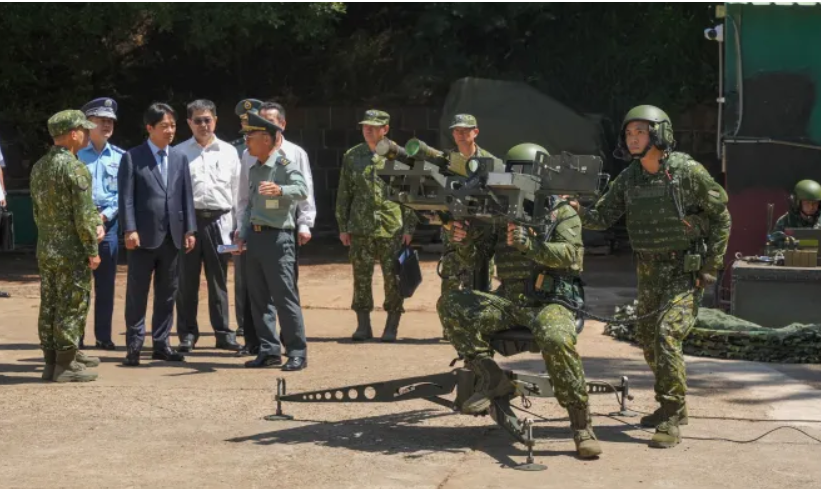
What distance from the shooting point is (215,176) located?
35.0 feet

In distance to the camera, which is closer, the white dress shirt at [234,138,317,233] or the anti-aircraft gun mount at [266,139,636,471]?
the anti-aircraft gun mount at [266,139,636,471]

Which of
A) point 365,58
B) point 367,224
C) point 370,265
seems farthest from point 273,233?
point 365,58

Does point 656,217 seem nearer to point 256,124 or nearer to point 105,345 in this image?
point 256,124

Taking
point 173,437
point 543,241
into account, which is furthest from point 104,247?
point 543,241

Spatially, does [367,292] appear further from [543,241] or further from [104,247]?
[543,241]

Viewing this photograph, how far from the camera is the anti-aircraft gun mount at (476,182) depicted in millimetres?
7329

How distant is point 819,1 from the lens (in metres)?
12.7

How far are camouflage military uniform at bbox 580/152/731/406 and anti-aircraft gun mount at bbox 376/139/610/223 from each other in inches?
19.5

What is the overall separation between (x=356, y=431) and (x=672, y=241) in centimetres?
203

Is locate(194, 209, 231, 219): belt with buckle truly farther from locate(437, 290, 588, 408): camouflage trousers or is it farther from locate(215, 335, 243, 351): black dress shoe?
locate(437, 290, 588, 408): camouflage trousers

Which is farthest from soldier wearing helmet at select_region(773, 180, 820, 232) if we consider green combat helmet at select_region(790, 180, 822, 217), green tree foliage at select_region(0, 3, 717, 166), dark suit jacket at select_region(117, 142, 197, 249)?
green tree foliage at select_region(0, 3, 717, 166)

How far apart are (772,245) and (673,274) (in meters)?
4.62

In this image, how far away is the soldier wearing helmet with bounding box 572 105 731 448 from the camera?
7.72m

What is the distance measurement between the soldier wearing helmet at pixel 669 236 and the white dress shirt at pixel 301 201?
2.75 meters
